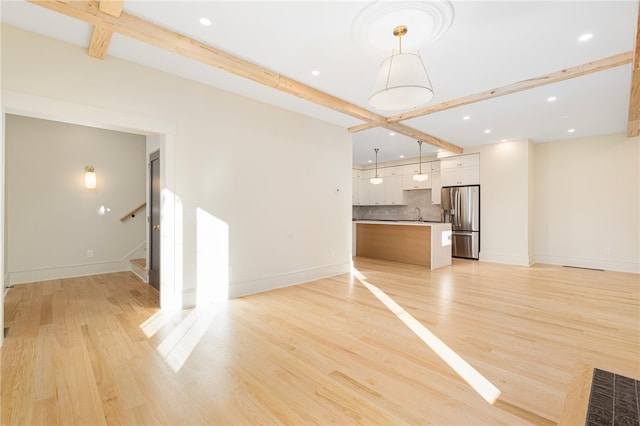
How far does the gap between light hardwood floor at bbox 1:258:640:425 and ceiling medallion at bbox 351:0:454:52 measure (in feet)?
8.94

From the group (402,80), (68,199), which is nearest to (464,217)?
(402,80)

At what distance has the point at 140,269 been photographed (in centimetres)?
510

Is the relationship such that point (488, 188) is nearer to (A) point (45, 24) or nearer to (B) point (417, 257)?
(B) point (417, 257)

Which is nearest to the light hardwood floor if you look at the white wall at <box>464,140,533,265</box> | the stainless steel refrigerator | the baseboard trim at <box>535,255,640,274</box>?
the baseboard trim at <box>535,255,640,274</box>

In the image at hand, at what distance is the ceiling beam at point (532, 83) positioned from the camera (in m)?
3.05

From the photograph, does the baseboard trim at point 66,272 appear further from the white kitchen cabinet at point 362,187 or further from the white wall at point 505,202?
the white wall at point 505,202

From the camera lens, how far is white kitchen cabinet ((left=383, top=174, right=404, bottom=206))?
352 inches

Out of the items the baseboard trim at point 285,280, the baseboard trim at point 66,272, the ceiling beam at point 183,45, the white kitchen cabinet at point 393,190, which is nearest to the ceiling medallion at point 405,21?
the ceiling beam at point 183,45

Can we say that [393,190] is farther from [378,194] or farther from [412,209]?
[412,209]

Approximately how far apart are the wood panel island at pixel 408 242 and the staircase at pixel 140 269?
4811 mm

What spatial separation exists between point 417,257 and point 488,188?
2.62m

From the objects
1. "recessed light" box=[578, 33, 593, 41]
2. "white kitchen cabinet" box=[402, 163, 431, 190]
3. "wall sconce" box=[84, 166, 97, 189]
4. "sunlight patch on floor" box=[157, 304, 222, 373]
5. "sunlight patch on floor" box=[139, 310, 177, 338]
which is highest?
"recessed light" box=[578, 33, 593, 41]

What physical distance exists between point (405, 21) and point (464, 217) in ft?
19.9

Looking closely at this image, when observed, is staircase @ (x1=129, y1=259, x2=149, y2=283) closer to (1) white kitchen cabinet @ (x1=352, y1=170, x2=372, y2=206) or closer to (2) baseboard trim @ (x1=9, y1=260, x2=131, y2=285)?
(2) baseboard trim @ (x1=9, y1=260, x2=131, y2=285)
